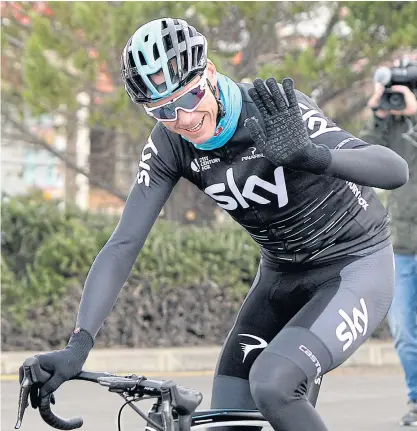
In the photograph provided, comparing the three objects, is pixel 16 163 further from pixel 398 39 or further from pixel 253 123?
pixel 253 123

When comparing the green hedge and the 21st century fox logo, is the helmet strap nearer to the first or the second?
the 21st century fox logo

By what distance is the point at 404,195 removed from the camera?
24.6 feet

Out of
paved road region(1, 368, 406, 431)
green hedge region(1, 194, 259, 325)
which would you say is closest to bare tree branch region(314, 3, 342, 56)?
green hedge region(1, 194, 259, 325)

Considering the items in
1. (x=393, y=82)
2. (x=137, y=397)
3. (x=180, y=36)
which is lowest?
(x=137, y=397)

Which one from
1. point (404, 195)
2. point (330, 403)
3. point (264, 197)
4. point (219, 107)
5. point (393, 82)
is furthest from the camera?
point (330, 403)

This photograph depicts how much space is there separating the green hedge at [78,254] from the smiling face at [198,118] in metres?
6.75


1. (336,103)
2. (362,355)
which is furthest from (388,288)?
(336,103)

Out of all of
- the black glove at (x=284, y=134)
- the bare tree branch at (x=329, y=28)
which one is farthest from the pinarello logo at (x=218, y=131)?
the bare tree branch at (x=329, y=28)

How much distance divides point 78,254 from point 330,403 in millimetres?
3370

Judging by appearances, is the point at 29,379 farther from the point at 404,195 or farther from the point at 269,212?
the point at 404,195

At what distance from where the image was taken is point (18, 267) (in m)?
10.9

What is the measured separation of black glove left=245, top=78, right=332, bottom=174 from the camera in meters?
3.54

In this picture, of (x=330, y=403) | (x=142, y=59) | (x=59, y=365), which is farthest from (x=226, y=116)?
(x=330, y=403)

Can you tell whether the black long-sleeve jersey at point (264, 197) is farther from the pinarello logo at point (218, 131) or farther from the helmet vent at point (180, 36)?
the helmet vent at point (180, 36)
